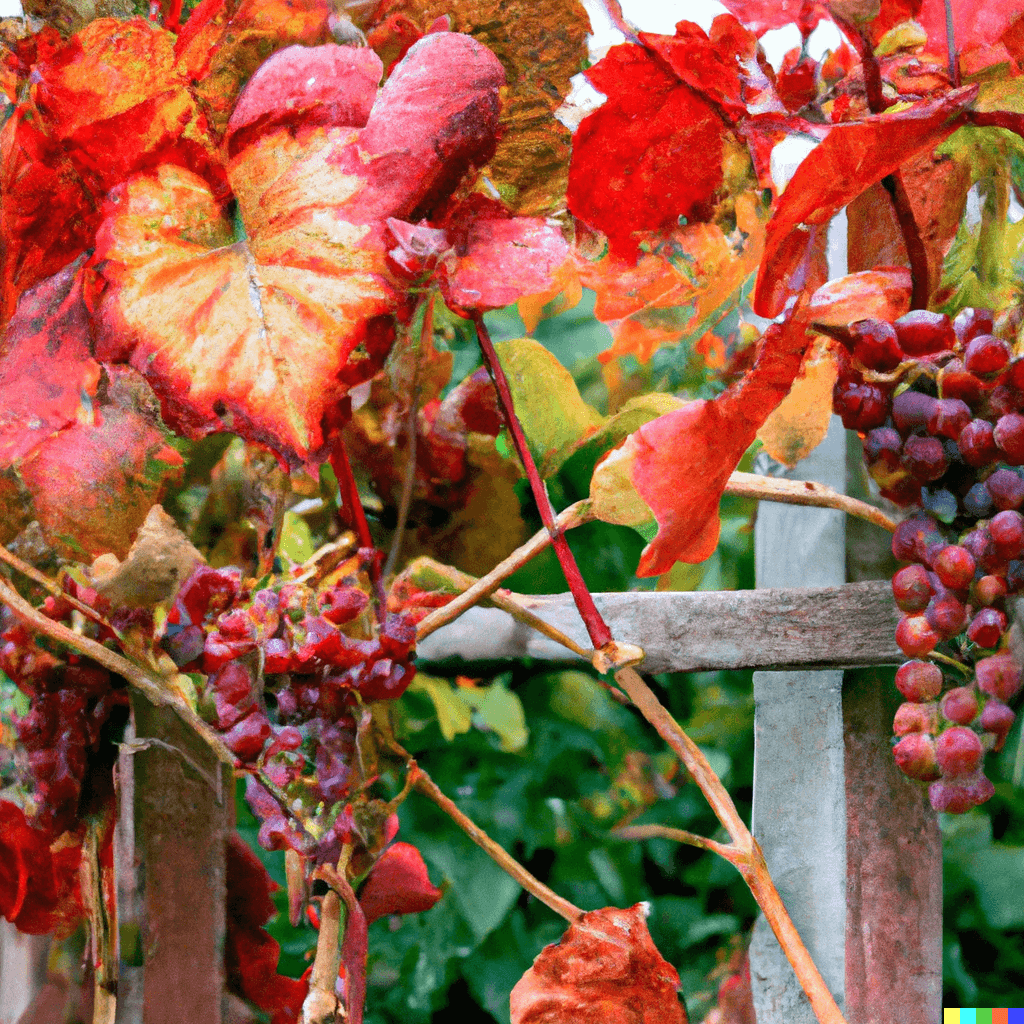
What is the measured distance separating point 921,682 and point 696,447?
0.26ft

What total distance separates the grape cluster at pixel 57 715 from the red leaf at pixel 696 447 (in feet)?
0.61

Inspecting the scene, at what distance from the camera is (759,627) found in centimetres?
29

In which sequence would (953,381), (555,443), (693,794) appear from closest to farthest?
(953,381)
(555,443)
(693,794)

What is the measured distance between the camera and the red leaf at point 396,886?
0.31 m

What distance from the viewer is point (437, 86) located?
0.24 meters

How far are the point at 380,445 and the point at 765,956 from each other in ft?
0.69

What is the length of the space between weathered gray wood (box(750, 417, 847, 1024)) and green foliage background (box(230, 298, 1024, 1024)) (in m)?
0.18

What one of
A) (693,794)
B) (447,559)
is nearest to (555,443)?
(447,559)

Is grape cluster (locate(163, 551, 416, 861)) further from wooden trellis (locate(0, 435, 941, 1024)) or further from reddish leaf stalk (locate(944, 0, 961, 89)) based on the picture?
reddish leaf stalk (locate(944, 0, 961, 89))

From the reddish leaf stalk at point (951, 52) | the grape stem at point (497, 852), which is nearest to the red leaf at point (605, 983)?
the grape stem at point (497, 852)

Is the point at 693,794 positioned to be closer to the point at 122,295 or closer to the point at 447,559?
the point at 447,559

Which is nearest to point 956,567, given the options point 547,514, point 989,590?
point 989,590

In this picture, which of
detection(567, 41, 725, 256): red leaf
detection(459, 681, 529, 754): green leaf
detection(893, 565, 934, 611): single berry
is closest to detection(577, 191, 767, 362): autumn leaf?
detection(567, 41, 725, 256): red leaf

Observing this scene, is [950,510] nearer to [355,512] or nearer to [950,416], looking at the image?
[950,416]
